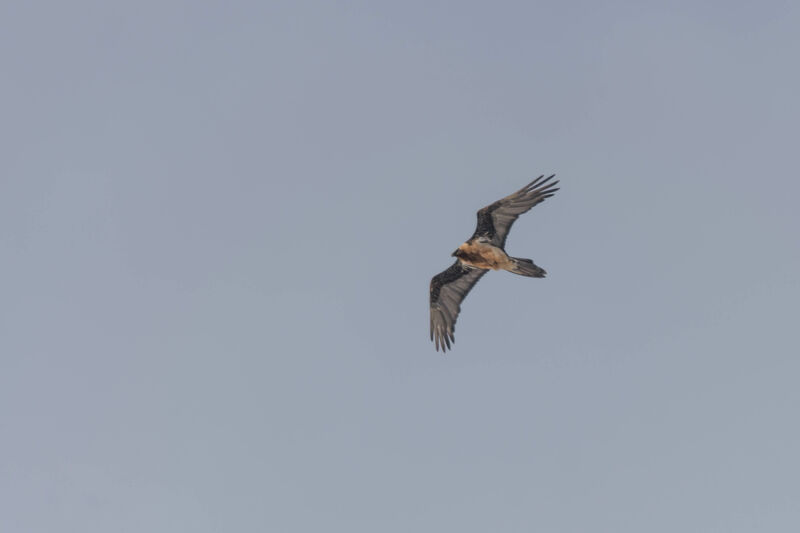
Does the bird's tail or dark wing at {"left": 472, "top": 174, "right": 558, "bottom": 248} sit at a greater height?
dark wing at {"left": 472, "top": 174, "right": 558, "bottom": 248}

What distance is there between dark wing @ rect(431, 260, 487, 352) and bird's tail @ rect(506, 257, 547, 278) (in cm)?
361

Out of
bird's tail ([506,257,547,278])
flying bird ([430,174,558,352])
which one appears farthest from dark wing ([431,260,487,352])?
bird's tail ([506,257,547,278])

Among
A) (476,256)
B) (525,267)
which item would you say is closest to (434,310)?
(476,256)

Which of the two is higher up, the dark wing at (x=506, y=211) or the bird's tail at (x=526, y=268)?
the dark wing at (x=506, y=211)

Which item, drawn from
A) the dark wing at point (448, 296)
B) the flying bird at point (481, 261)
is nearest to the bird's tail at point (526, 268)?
the flying bird at point (481, 261)

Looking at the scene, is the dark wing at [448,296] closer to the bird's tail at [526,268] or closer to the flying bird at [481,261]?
the flying bird at [481,261]

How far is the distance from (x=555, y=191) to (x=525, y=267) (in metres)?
3.15

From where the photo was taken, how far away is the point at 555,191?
94.6 ft

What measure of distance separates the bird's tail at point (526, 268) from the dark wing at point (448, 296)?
3607mm

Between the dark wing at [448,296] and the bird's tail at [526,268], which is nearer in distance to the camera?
the bird's tail at [526,268]

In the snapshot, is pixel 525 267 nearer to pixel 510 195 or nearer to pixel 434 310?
pixel 510 195

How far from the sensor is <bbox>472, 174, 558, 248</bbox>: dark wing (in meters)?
28.9

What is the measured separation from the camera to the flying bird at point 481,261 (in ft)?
94.7

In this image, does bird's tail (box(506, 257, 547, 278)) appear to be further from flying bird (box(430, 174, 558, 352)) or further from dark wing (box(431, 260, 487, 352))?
dark wing (box(431, 260, 487, 352))
